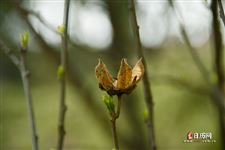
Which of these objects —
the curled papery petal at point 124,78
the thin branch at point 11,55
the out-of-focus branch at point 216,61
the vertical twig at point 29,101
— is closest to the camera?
the curled papery petal at point 124,78

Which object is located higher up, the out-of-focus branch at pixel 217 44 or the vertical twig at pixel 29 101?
the out-of-focus branch at pixel 217 44

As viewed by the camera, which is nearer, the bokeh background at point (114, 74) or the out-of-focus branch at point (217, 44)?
the out-of-focus branch at point (217, 44)

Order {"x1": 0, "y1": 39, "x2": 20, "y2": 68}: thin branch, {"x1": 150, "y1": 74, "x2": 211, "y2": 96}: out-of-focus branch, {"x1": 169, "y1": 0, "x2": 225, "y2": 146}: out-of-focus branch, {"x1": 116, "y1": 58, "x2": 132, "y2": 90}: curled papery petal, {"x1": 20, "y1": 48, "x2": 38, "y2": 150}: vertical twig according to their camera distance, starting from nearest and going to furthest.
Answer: {"x1": 116, "y1": 58, "x2": 132, "y2": 90}: curled papery petal → {"x1": 20, "y1": 48, "x2": 38, "y2": 150}: vertical twig → {"x1": 0, "y1": 39, "x2": 20, "y2": 68}: thin branch → {"x1": 169, "y1": 0, "x2": 225, "y2": 146}: out-of-focus branch → {"x1": 150, "y1": 74, "x2": 211, "y2": 96}: out-of-focus branch

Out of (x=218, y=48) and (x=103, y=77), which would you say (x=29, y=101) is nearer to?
(x=103, y=77)

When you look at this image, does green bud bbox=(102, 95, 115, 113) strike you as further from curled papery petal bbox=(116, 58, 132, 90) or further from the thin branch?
the thin branch

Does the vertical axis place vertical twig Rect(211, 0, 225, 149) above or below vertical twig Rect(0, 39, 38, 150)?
above

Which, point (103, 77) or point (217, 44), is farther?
point (217, 44)

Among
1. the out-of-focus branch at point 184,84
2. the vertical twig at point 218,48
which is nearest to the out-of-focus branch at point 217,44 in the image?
the vertical twig at point 218,48

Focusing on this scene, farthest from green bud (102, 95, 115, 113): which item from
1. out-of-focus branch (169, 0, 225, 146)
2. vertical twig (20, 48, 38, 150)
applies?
out-of-focus branch (169, 0, 225, 146)

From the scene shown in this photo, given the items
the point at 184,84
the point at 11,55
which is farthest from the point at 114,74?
the point at 11,55

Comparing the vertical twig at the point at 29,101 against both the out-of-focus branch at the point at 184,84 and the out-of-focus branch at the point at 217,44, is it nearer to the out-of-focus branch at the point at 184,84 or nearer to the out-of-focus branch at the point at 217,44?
the out-of-focus branch at the point at 217,44

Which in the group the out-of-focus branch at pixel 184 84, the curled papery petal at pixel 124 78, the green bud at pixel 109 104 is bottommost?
the green bud at pixel 109 104

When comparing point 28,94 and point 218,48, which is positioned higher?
point 218,48
